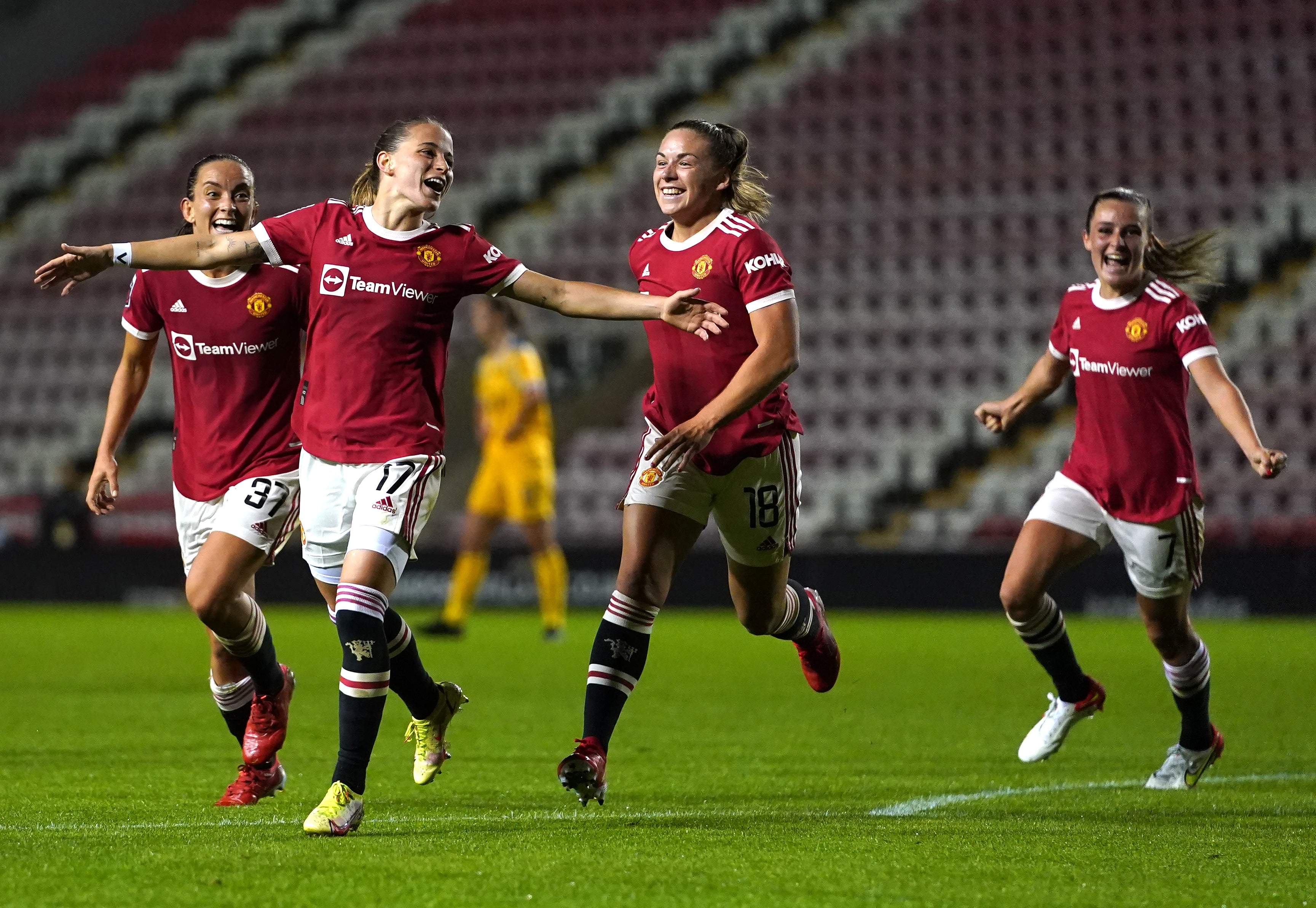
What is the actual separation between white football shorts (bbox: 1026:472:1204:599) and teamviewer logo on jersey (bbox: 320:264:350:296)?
2.68 m

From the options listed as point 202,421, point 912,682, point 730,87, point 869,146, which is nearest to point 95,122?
point 730,87

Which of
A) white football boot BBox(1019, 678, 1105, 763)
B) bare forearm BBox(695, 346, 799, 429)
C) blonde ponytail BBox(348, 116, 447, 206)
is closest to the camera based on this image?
bare forearm BBox(695, 346, 799, 429)

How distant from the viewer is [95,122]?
25.5 metres

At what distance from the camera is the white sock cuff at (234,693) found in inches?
231

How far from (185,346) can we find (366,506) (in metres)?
1.13

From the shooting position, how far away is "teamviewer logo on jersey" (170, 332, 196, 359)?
5.64 m

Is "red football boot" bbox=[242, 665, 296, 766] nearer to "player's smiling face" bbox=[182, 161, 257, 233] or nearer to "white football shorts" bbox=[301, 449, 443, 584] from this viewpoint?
"white football shorts" bbox=[301, 449, 443, 584]

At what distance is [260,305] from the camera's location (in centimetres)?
561

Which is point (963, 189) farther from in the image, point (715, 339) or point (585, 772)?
point (585, 772)

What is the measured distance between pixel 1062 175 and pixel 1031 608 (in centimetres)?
1499

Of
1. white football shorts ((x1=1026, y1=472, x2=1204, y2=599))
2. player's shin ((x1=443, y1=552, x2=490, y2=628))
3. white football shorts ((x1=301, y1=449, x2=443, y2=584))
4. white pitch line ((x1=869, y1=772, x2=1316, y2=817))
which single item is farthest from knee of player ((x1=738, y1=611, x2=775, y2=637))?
player's shin ((x1=443, y1=552, x2=490, y2=628))

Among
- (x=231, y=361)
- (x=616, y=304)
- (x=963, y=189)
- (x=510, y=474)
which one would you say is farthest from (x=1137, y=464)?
(x=963, y=189)

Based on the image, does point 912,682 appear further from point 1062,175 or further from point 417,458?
point 1062,175

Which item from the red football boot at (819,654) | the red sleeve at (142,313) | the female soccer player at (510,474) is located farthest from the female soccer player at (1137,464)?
the female soccer player at (510,474)
